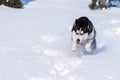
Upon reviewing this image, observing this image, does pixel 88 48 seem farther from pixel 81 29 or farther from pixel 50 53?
pixel 50 53

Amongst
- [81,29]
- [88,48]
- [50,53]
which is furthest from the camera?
[50,53]

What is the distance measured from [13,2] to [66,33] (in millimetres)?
9757

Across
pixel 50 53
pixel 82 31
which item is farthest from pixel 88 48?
pixel 50 53

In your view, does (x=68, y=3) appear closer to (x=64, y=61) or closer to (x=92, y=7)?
(x=92, y=7)

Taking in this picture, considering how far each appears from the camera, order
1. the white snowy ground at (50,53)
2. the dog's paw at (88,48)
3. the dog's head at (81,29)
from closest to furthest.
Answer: the white snowy ground at (50,53), the dog's head at (81,29), the dog's paw at (88,48)

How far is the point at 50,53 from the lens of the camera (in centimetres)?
1013

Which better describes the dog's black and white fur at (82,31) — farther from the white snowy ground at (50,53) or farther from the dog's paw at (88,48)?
the white snowy ground at (50,53)

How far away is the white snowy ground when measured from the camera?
8.10 meters

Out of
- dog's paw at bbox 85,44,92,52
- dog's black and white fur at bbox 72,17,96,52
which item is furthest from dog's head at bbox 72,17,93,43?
dog's paw at bbox 85,44,92,52

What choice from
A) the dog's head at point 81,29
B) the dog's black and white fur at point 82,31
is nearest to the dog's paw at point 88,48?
the dog's black and white fur at point 82,31

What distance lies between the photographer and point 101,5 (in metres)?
24.7

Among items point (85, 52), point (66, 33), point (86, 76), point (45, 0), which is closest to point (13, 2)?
point (45, 0)

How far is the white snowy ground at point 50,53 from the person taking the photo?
810 centimetres

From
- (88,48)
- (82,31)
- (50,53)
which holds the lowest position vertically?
(50,53)
